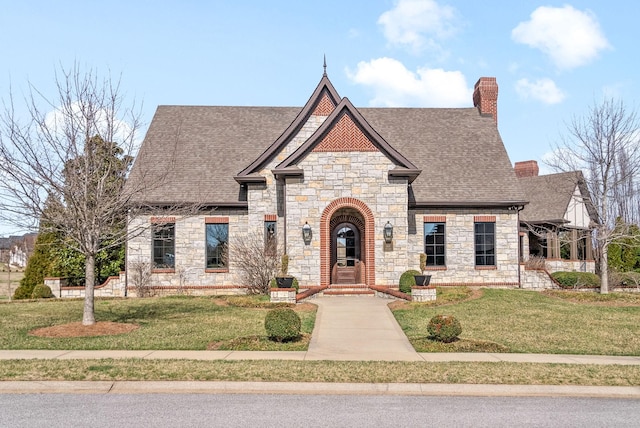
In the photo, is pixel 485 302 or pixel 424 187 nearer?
pixel 485 302

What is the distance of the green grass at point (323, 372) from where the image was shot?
357 inches

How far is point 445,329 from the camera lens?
12.4 m

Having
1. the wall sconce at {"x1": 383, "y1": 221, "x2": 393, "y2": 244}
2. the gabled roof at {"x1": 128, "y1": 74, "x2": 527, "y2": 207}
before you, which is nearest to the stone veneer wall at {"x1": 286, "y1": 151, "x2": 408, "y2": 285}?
the wall sconce at {"x1": 383, "y1": 221, "x2": 393, "y2": 244}

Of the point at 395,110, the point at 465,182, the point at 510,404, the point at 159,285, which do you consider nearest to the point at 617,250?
the point at 465,182

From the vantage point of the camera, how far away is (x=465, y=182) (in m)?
26.0

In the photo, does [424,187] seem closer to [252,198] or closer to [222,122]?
[252,198]

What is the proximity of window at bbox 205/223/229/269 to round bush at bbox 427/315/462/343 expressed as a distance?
13970 mm

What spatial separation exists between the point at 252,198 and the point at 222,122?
6.18m

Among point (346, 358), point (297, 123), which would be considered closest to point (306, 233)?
point (297, 123)

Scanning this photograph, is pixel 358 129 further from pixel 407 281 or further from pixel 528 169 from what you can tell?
pixel 528 169

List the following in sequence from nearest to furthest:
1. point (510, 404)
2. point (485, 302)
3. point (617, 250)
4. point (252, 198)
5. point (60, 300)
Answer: point (510, 404)
point (485, 302)
point (60, 300)
point (252, 198)
point (617, 250)

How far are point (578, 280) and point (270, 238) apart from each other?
1411cm

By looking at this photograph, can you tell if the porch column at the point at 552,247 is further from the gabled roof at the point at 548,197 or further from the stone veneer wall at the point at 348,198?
the stone veneer wall at the point at 348,198

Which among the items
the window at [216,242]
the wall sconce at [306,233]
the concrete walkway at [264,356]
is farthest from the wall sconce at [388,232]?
the concrete walkway at [264,356]
